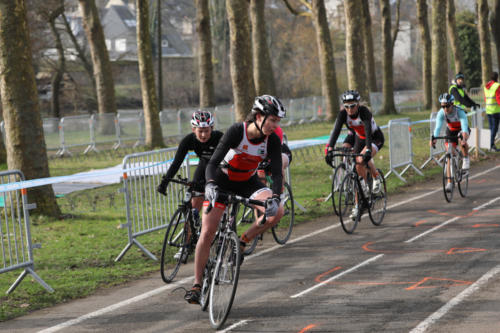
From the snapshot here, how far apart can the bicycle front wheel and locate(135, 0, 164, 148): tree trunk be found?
61.7 ft

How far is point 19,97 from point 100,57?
19.6m

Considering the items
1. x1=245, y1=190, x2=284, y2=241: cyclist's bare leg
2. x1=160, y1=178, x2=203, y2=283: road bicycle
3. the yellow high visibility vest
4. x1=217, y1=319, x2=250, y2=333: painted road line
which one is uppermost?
the yellow high visibility vest

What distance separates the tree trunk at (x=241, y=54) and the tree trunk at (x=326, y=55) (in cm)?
1715

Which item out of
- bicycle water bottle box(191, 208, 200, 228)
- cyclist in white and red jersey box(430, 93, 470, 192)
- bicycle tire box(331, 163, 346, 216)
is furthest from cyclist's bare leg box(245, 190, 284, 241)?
cyclist in white and red jersey box(430, 93, 470, 192)

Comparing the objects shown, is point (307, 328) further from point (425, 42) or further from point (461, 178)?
point (425, 42)

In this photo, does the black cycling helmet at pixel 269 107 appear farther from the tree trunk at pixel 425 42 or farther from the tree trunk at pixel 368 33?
the tree trunk at pixel 425 42

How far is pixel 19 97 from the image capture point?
1252cm

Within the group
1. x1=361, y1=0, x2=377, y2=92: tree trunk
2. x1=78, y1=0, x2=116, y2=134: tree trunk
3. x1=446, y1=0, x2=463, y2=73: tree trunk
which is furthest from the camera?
x1=361, y1=0, x2=377, y2=92: tree trunk

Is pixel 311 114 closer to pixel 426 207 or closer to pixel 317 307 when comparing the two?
pixel 426 207

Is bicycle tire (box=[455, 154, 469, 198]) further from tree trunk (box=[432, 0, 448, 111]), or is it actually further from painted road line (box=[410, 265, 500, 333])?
tree trunk (box=[432, 0, 448, 111])

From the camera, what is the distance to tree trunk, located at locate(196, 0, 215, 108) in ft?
97.5

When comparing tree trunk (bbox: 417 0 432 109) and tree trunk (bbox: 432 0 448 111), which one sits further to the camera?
tree trunk (bbox: 417 0 432 109)

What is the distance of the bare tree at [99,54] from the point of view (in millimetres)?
30153

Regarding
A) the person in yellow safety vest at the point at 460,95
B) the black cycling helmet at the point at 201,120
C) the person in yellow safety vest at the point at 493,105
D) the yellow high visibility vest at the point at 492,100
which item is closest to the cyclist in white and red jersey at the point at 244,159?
the black cycling helmet at the point at 201,120
